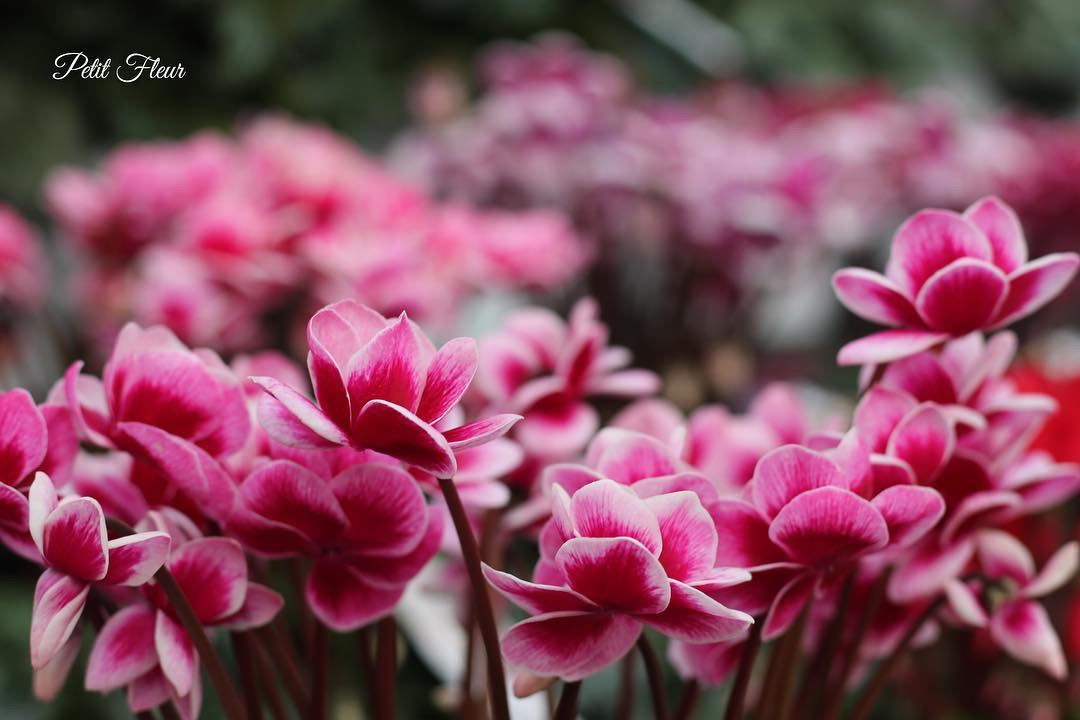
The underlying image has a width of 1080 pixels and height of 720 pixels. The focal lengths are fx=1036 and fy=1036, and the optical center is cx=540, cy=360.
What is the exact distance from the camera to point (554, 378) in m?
0.33

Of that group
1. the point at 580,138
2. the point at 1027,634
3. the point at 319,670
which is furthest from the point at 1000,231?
the point at 580,138

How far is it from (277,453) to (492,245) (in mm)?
506

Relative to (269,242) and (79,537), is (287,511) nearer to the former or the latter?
(79,537)

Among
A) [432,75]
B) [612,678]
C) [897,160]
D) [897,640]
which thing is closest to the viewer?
[897,640]

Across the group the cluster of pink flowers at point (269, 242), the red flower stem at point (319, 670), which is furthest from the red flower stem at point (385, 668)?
the cluster of pink flowers at point (269, 242)

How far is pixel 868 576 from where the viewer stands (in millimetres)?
332

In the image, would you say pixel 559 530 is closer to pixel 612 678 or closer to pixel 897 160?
pixel 612 678

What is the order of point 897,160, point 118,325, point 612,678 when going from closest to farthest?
point 612,678
point 118,325
point 897,160

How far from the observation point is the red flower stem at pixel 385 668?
297mm

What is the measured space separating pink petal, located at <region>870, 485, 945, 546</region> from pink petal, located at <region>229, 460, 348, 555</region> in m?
0.13

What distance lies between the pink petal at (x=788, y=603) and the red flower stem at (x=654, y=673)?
3cm

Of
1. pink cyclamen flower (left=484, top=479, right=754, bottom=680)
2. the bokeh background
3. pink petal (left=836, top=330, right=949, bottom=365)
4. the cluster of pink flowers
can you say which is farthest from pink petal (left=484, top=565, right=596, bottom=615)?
the bokeh background

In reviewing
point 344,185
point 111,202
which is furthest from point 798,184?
point 111,202

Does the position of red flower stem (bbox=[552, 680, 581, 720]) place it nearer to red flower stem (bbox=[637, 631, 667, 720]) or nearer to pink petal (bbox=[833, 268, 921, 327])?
red flower stem (bbox=[637, 631, 667, 720])
